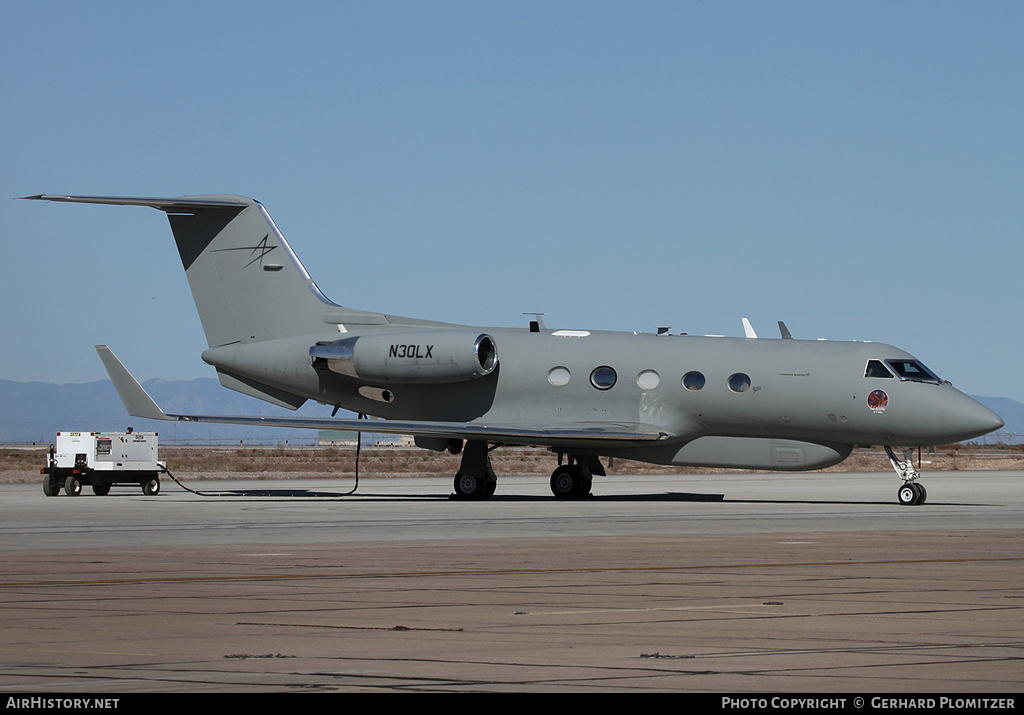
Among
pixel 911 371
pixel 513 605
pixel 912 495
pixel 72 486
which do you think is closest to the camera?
pixel 513 605

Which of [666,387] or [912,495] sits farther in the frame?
[666,387]

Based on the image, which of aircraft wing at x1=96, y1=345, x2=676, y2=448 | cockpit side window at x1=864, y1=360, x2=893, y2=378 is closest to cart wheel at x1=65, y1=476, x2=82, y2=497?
aircraft wing at x1=96, y1=345, x2=676, y2=448

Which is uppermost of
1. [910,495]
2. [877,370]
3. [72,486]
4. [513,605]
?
[877,370]

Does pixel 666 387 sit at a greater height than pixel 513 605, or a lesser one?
greater

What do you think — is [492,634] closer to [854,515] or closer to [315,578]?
[315,578]

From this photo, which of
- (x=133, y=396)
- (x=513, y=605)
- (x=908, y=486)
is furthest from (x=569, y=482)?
(x=513, y=605)

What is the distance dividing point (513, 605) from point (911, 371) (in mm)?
19818

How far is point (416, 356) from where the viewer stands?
3017 cm

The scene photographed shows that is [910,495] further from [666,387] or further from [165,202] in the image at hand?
[165,202]

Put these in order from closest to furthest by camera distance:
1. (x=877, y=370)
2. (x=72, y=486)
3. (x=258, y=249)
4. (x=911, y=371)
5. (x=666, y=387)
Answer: (x=877, y=370), (x=911, y=371), (x=666, y=387), (x=72, y=486), (x=258, y=249)

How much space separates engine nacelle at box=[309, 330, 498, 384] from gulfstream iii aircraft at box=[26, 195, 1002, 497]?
0.03 meters

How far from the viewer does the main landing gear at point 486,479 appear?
98.3ft

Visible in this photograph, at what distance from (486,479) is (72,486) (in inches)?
386
